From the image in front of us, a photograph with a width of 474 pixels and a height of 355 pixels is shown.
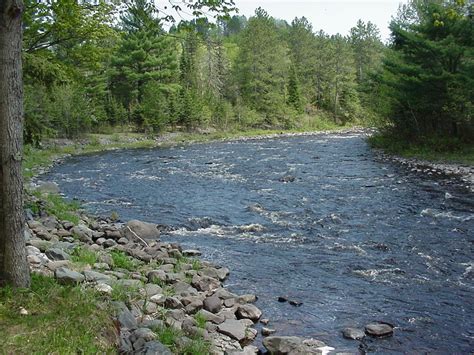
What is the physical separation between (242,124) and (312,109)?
59.2 feet

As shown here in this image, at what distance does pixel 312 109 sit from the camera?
238 ft

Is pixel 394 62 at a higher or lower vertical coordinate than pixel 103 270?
higher

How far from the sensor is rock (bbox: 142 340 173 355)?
522 cm

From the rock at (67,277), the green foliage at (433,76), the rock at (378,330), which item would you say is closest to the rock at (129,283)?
the rock at (67,277)

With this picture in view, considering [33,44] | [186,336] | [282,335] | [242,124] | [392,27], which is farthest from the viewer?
[242,124]

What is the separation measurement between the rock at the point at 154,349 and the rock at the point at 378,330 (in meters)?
3.50

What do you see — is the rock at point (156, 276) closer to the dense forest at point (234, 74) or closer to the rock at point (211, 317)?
the rock at point (211, 317)

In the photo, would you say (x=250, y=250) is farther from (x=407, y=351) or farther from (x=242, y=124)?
(x=242, y=124)

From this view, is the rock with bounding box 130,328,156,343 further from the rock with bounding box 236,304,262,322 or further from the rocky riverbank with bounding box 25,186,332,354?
the rock with bounding box 236,304,262,322

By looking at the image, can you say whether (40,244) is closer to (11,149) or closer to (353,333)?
(11,149)

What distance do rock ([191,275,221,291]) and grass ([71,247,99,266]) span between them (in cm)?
200

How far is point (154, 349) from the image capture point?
529 centimetres

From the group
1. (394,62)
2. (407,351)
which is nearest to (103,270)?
(407,351)

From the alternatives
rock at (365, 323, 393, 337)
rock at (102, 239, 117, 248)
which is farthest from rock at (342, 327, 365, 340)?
rock at (102, 239, 117, 248)
